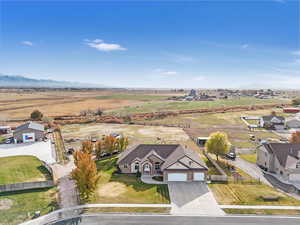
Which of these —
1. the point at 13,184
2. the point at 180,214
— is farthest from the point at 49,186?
the point at 180,214

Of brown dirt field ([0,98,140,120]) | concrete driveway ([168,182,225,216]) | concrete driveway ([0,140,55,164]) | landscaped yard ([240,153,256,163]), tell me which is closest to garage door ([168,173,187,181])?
concrete driveway ([168,182,225,216])

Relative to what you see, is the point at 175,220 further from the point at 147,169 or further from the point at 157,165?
the point at 147,169

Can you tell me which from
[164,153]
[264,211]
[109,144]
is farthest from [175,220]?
[109,144]

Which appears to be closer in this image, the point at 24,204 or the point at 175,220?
the point at 175,220

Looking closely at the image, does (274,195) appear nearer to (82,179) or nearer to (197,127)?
(82,179)

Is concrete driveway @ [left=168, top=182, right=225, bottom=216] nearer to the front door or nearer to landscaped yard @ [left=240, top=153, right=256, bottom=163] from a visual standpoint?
the front door

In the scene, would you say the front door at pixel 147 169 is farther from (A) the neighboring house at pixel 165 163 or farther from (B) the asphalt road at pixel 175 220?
(B) the asphalt road at pixel 175 220

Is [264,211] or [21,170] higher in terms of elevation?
[21,170]
